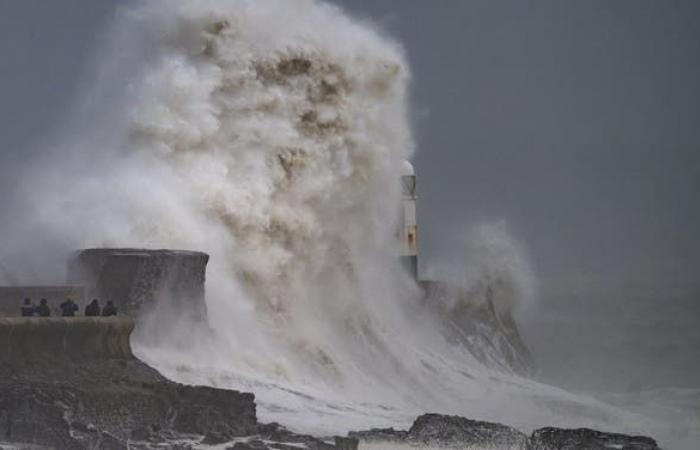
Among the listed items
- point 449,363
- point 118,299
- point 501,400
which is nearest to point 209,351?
point 118,299

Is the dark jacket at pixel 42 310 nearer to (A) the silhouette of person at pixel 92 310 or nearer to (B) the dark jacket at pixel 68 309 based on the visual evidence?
(B) the dark jacket at pixel 68 309

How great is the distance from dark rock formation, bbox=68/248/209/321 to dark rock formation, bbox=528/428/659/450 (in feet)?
15.1

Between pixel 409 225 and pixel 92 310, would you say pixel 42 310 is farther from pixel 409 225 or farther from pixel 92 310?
pixel 409 225

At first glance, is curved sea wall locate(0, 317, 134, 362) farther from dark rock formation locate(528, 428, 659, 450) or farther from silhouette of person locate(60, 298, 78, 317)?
dark rock formation locate(528, 428, 659, 450)

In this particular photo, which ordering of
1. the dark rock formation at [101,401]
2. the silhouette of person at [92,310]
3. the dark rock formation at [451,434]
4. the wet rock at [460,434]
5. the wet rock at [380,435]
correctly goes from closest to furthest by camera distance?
the dark rock formation at [101,401] → the silhouette of person at [92,310] → the wet rock at [380,435] → the dark rock formation at [451,434] → the wet rock at [460,434]

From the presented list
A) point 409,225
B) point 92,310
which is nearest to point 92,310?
point 92,310

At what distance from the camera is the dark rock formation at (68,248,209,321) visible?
23625mm

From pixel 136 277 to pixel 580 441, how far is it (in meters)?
5.47

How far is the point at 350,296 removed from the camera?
1261 inches

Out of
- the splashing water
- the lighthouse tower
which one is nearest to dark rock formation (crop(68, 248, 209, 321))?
the splashing water

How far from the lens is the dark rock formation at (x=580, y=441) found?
22.6 m

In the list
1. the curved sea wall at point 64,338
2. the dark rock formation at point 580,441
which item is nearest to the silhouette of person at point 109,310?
the curved sea wall at point 64,338

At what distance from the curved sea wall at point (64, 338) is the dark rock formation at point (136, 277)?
121cm

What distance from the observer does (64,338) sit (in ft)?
70.8
